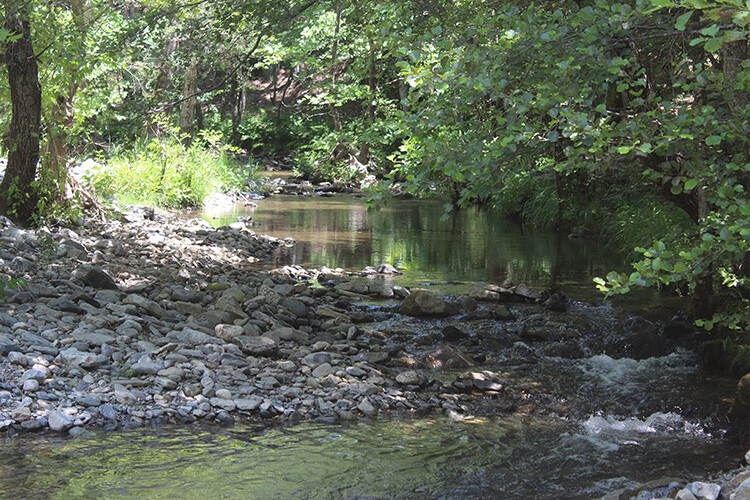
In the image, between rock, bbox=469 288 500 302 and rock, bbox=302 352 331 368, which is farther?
rock, bbox=469 288 500 302

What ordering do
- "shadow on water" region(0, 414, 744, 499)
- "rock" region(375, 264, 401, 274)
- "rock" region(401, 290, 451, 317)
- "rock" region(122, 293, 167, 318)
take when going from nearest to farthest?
"shadow on water" region(0, 414, 744, 499) < "rock" region(122, 293, 167, 318) < "rock" region(401, 290, 451, 317) < "rock" region(375, 264, 401, 274)

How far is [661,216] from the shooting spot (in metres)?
12.3

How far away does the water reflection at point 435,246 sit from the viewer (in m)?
11.8

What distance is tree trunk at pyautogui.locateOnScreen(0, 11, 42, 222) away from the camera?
10.0 m

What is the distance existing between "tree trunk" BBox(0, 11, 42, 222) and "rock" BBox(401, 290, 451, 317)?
516cm

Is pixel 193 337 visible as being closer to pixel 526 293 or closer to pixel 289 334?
pixel 289 334

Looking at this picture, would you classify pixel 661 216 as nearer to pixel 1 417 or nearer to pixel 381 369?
pixel 381 369

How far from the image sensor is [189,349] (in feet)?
21.6

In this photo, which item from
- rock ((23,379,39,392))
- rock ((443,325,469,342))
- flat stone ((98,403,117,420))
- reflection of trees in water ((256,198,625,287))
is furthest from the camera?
reflection of trees in water ((256,198,625,287))

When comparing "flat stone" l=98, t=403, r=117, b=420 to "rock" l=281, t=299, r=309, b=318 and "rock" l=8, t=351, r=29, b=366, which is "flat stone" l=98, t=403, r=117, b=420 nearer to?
"rock" l=8, t=351, r=29, b=366

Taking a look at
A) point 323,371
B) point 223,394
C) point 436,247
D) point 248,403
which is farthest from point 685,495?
point 436,247

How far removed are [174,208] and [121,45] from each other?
9.35 meters

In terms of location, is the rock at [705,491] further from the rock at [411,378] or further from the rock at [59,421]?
the rock at [59,421]

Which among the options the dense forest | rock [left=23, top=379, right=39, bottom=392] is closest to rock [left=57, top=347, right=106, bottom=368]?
rock [left=23, top=379, right=39, bottom=392]
